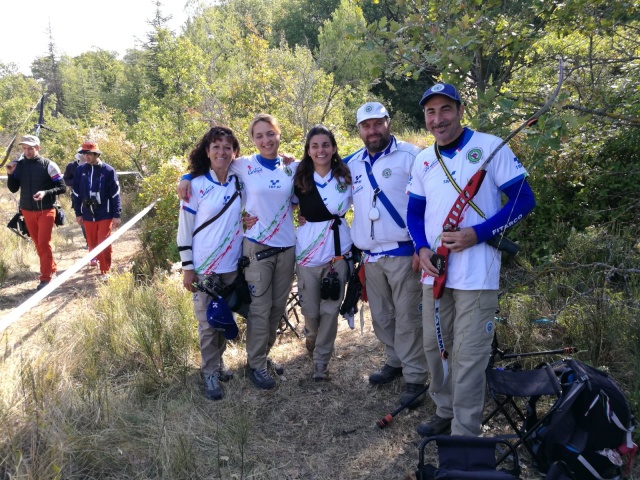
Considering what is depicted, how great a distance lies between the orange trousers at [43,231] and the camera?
272 inches

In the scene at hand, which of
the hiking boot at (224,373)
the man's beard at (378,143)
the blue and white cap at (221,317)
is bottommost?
the hiking boot at (224,373)

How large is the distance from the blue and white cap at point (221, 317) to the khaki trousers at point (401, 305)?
1.07m

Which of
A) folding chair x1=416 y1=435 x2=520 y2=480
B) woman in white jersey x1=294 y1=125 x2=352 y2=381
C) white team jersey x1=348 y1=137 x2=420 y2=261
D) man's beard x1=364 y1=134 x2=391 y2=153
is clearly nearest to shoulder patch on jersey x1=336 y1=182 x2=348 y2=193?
woman in white jersey x1=294 y1=125 x2=352 y2=381

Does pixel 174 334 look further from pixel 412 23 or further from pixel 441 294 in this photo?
pixel 412 23

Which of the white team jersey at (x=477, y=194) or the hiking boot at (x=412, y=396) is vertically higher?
the white team jersey at (x=477, y=194)

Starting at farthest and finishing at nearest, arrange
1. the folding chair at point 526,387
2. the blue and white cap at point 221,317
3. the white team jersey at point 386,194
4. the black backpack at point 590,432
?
the blue and white cap at point 221,317
the white team jersey at point 386,194
the folding chair at point 526,387
the black backpack at point 590,432

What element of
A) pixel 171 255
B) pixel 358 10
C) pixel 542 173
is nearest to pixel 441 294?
pixel 358 10

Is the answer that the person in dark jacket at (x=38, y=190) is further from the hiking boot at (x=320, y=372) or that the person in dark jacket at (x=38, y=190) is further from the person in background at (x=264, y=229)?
the hiking boot at (x=320, y=372)

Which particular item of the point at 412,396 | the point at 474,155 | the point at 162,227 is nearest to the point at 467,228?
the point at 474,155

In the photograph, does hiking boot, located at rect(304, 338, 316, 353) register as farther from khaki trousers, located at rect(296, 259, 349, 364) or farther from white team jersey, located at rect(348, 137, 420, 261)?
white team jersey, located at rect(348, 137, 420, 261)

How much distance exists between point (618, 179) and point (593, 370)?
3.88m

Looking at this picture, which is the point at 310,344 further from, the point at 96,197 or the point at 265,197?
the point at 96,197

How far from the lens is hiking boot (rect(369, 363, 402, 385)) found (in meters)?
3.97

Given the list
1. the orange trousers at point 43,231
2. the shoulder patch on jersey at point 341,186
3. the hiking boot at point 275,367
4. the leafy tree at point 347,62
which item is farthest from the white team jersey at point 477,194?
the orange trousers at point 43,231
